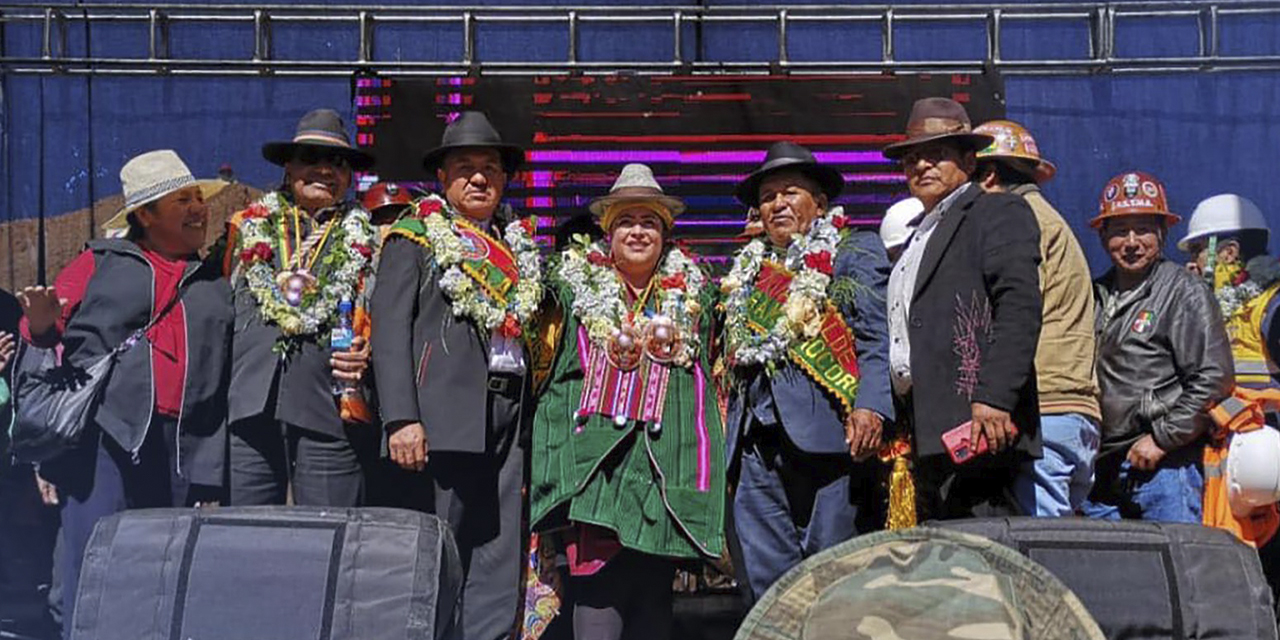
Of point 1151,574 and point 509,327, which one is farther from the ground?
point 509,327

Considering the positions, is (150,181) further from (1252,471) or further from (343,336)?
(1252,471)

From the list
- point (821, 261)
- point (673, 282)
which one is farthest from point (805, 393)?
point (673, 282)

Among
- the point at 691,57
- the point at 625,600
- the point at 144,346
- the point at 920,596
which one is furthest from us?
the point at 691,57

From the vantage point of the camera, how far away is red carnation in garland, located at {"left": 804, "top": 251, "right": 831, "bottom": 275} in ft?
15.7

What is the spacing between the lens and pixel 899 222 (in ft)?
17.5

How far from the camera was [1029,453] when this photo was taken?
14.4 feet

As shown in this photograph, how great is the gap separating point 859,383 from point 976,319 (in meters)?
0.46

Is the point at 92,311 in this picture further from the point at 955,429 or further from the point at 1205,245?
the point at 1205,245

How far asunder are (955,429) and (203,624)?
2.15m

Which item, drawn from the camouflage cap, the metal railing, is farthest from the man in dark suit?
the metal railing

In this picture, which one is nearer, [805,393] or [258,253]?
[805,393]

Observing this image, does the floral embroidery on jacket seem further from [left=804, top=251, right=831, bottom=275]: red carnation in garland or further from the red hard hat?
the red hard hat

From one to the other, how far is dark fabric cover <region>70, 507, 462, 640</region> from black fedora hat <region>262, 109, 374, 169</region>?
1400 mm

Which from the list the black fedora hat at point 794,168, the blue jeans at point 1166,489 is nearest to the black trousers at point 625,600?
the black fedora hat at point 794,168
